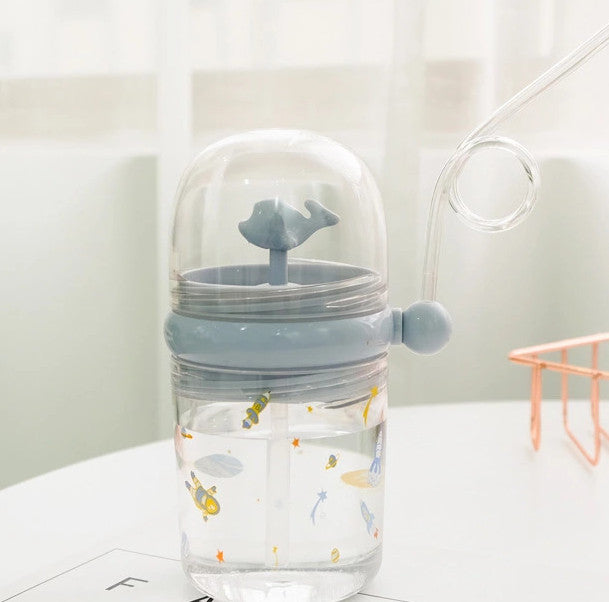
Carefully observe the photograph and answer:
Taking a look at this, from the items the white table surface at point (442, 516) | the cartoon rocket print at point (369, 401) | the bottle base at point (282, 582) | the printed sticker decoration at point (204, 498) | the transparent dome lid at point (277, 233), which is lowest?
the white table surface at point (442, 516)

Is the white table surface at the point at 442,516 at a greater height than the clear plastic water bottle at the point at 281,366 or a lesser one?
lesser

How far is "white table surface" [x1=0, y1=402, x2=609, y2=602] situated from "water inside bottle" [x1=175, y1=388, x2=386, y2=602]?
0.05 meters

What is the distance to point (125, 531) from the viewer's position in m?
0.63

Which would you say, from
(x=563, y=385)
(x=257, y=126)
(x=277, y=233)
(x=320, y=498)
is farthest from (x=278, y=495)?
(x=257, y=126)

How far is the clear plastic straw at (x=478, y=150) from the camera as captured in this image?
20.6 inches

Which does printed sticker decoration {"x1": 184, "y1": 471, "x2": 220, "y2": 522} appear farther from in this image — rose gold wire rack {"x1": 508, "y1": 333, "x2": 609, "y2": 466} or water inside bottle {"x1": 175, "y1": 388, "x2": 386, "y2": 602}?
rose gold wire rack {"x1": 508, "y1": 333, "x2": 609, "y2": 466}

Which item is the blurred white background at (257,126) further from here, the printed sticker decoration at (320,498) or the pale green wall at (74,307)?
the printed sticker decoration at (320,498)

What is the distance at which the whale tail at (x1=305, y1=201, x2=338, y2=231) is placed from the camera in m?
0.49

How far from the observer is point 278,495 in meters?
0.50

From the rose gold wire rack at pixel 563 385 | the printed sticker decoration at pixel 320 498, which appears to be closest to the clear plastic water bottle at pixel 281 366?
the printed sticker decoration at pixel 320 498

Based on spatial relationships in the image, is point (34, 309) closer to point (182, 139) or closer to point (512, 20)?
point (182, 139)

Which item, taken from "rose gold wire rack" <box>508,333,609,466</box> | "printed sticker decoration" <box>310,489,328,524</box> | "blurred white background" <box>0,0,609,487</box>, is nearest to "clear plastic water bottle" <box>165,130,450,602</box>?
"printed sticker decoration" <box>310,489,328,524</box>

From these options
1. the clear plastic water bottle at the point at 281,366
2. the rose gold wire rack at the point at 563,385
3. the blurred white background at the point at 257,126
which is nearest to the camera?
the clear plastic water bottle at the point at 281,366

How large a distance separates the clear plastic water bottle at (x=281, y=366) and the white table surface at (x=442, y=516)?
0.23 ft
